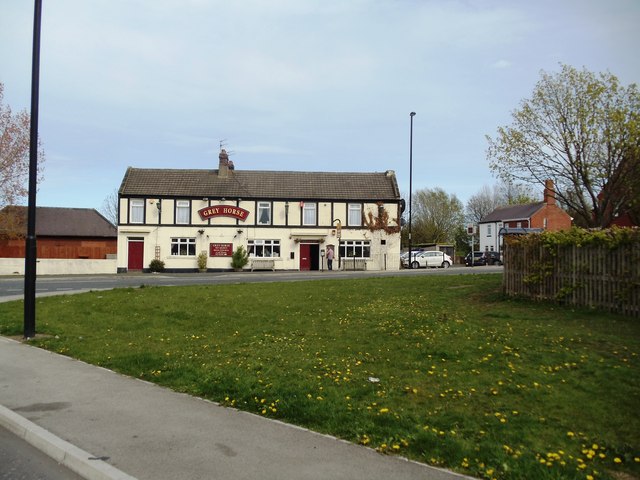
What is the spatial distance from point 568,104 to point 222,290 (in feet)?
47.0

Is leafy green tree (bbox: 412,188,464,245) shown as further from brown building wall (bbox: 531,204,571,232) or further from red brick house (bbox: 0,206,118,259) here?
red brick house (bbox: 0,206,118,259)

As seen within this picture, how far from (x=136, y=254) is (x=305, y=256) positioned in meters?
13.4

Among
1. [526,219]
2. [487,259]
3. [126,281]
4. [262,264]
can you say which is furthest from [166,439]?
[526,219]

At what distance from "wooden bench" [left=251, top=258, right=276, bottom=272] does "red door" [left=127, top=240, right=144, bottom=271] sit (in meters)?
8.75

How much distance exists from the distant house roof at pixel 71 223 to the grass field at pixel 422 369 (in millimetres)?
37065

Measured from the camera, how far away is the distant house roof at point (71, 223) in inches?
1842

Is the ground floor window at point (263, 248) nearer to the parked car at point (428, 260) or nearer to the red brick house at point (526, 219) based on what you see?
the parked car at point (428, 260)

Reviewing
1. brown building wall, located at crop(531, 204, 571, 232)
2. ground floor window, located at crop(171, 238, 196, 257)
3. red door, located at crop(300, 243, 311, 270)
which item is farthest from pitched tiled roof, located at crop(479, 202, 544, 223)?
ground floor window, located at crop(171, 238, 196, 257)

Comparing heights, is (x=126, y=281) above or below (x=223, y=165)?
below

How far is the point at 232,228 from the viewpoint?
42.3 meters

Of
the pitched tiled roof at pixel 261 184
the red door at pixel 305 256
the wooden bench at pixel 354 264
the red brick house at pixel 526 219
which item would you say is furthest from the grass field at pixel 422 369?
the red brick house at pixel 526 219

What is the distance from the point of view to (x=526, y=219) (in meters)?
65.2

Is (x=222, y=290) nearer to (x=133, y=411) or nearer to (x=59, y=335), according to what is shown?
(x=59, y=335)

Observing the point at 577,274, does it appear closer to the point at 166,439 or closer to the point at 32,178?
the point at 166,439
